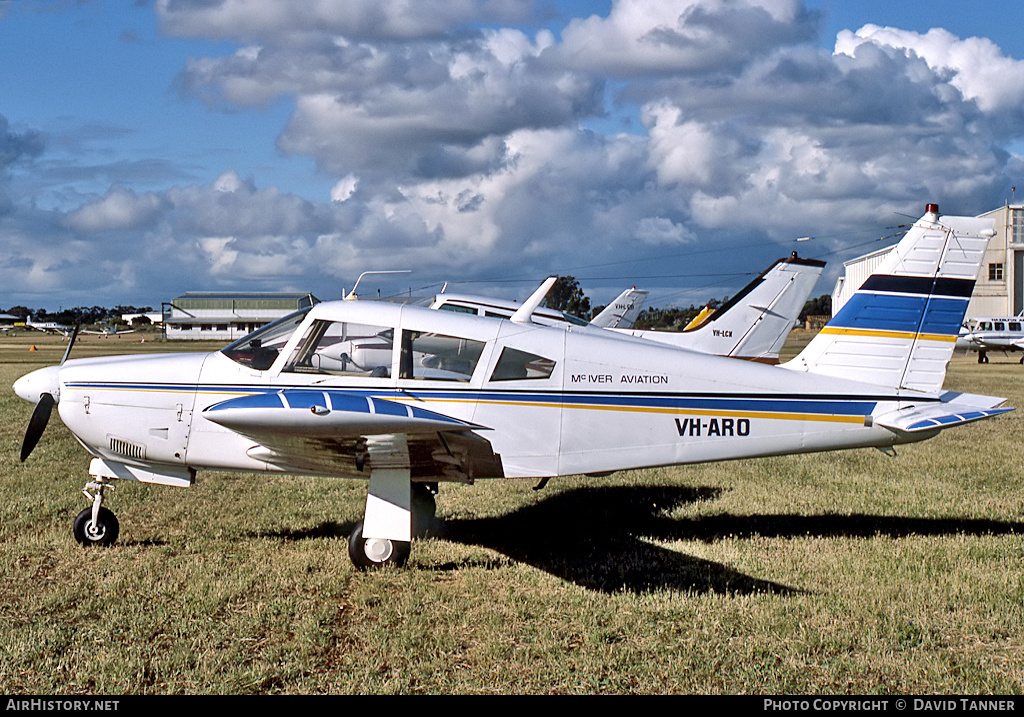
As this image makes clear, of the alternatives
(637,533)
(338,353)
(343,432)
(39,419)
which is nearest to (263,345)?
(338,353)

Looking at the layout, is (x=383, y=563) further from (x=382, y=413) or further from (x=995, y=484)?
(x=995, y=484)

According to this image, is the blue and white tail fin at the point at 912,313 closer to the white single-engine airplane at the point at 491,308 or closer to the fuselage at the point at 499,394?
the fuselage at the point at 499,394

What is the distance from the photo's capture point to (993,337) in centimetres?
4191

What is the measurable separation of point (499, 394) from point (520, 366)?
0.90ft

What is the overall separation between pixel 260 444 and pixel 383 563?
1.33m

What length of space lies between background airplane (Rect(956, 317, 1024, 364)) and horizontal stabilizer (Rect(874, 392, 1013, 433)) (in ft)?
123

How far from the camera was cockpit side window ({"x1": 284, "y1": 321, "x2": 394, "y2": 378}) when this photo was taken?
22.4ft

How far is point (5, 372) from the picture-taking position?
106ft

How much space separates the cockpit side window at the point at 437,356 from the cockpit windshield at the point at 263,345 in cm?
94

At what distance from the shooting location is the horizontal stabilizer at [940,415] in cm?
675

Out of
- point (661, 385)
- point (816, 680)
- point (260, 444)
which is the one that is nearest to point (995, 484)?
point (661, 385)

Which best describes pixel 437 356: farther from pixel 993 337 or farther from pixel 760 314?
pixel 993 337
